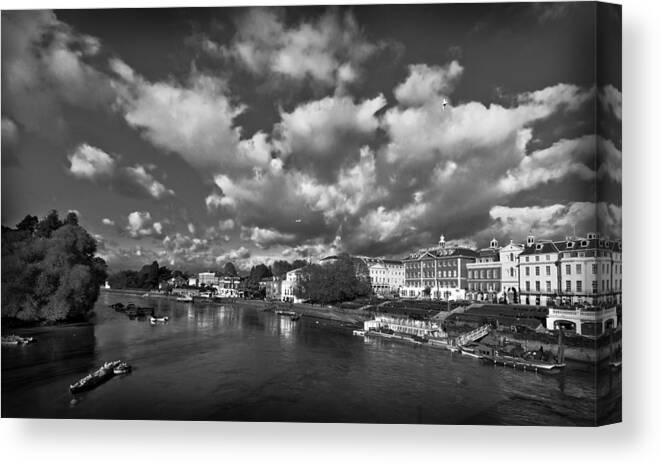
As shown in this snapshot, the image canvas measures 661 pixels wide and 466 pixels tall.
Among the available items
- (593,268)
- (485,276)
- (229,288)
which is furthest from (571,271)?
(229,288)

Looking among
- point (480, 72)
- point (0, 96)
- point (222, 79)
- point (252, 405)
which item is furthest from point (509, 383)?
point (0, 96)

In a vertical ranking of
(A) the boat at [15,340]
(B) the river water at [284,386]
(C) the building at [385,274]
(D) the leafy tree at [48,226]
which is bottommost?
(B) the river water at [284,386]

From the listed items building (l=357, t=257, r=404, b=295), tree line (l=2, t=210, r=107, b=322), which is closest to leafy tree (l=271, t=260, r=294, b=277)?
building (l=357, t=257, r=404, b=295)

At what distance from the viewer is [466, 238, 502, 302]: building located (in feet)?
24.7

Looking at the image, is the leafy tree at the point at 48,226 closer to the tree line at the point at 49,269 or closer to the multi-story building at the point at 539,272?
the tree line at the point at 49,269

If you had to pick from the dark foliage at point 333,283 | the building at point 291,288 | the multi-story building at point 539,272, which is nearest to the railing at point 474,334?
the multi-story building at point 539,272

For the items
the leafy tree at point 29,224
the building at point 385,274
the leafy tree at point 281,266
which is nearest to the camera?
the leafy tree at point 29,224

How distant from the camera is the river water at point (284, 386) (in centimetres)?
561

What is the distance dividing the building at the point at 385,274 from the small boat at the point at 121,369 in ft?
18.4

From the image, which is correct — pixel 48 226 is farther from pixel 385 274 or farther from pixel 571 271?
pixel 571 271

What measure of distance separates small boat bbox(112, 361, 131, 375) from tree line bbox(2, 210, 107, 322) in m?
1.89

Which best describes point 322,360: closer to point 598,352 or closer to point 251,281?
Result: point 598,352

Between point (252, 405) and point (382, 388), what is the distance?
2139 mm

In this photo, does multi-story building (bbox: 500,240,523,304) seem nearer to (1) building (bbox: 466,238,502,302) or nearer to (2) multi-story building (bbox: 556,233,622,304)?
(1) building (bbox: 466,238,502,302)
